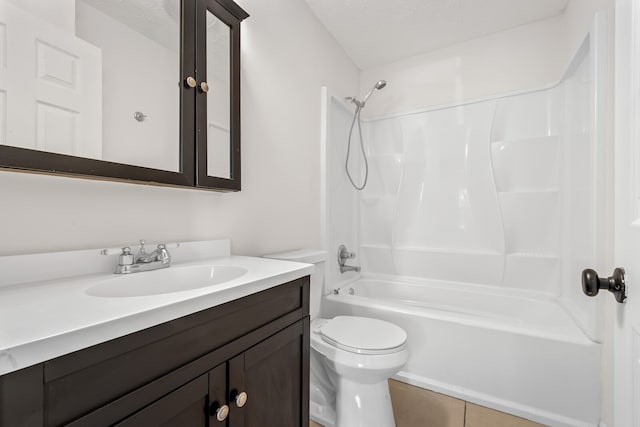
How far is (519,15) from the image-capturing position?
1.99 meters

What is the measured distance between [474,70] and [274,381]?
2.56 metres

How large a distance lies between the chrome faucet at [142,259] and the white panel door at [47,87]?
30 centimetres

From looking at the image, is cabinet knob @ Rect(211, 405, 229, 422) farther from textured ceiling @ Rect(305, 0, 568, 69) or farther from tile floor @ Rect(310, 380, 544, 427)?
textured ceiling @ Rect(305, 0, 568, 69)

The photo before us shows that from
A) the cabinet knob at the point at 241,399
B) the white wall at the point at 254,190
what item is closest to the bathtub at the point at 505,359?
the white wall at the point at 254,190

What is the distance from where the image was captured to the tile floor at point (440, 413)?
1.44 metres

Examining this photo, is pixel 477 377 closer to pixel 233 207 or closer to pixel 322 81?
pixel 233 207

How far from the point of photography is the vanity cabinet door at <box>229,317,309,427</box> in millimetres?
743

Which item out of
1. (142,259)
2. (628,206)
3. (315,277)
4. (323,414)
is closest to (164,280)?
(142,259)

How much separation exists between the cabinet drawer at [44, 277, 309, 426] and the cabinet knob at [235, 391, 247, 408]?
12 centimetres

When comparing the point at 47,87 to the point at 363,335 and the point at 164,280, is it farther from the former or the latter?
the point at 363,335

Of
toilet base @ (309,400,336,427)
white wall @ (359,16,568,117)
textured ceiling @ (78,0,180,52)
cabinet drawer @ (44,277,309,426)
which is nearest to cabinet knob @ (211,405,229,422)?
cabinet drawer @ (44,277,309,426)

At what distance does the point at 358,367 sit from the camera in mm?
1225

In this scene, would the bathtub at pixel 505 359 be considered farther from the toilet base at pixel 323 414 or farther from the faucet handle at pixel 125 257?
the faucet handle at pixel 125 257

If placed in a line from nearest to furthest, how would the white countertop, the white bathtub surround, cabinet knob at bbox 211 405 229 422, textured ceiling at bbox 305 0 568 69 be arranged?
the white countertop → cabinet knob at bbox 211 405 229 422 → the white bathtub surround → textured ceiling at bbox 305 0 568 69
